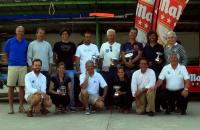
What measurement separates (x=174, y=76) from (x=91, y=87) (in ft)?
5.98

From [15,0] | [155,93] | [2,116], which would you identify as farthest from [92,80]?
[15,0]

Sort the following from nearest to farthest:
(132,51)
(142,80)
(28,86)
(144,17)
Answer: (28,86) < (142,80) < (132,51) < (144,17)

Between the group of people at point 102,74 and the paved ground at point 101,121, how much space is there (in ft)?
0.94

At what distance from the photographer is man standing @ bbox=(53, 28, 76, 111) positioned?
10.4 m

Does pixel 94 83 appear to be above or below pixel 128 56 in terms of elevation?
below

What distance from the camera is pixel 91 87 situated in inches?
399

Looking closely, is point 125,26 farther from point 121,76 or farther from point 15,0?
point 121,76

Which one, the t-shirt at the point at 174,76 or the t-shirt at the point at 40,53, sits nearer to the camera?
the t-shirt at the point at 174,76

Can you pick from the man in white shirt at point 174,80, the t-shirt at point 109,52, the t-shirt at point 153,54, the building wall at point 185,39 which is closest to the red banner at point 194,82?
the t-shirt at point 153,54

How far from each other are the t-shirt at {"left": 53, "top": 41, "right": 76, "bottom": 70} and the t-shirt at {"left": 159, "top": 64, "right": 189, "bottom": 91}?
2.09 meters

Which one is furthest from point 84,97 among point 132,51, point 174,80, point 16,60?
point 174,80

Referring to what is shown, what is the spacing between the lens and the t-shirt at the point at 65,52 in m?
10.4

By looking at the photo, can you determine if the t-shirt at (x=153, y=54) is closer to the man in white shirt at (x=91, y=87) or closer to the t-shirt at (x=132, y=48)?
the t-shirt at (x=132, y=48)

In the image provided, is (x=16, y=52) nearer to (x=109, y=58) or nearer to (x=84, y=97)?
(x=84, y=97)
